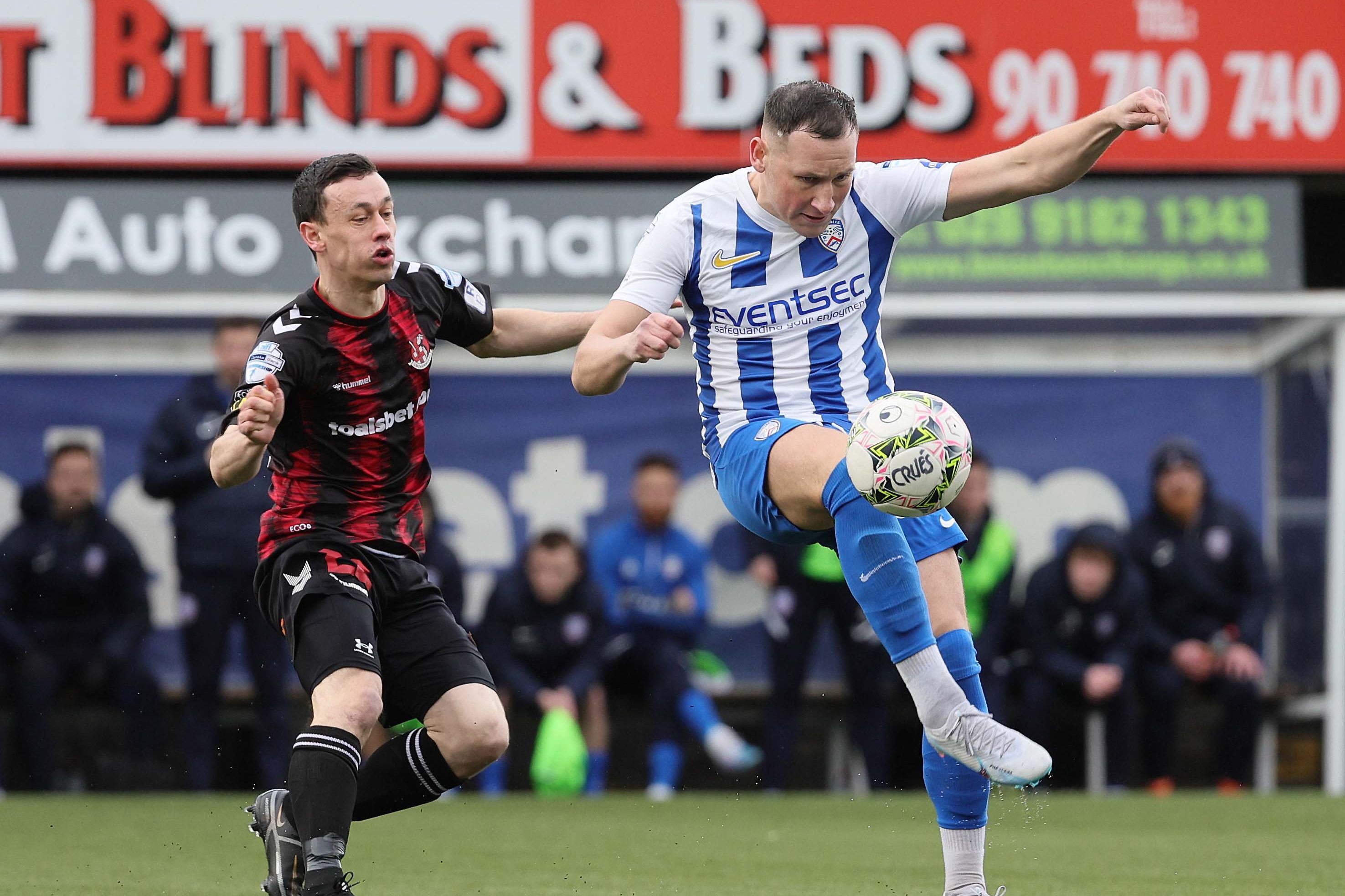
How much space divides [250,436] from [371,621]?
1.99 feet

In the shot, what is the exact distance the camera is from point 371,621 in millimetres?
4973

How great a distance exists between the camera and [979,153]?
9844mm

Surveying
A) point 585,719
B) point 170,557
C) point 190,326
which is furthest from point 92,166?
point 585,719

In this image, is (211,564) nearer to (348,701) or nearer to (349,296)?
(349,296)

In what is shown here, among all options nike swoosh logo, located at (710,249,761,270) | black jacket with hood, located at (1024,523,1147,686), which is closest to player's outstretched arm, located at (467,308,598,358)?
nike swoosh logo, located at (710,249,761,270)

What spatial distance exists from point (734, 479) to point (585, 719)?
520 centimetres

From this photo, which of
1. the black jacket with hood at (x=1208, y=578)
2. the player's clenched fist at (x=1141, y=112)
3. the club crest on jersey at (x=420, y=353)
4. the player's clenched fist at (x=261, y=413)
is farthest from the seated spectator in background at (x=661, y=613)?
the player's clenched fist at (x=1141, y=112)

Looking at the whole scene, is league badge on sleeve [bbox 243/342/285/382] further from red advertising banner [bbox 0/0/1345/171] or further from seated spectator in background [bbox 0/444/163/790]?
seated spectator in background [bbox 0/444/163/790]

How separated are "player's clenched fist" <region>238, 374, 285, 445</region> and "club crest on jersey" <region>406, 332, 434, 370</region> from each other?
1.89ft

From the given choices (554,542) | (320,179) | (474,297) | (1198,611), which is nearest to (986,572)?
(1198,611)

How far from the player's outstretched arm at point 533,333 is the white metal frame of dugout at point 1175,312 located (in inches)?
156

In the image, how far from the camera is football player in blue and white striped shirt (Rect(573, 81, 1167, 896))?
190 inches

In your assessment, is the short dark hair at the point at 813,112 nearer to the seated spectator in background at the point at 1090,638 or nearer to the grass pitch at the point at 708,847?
the grass pitch at the point at 708,847

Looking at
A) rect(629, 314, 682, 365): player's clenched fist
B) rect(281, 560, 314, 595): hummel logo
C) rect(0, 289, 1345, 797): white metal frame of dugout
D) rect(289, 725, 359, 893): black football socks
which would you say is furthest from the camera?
rect(0, 289, 1345, 797): white metal frame of dugout
